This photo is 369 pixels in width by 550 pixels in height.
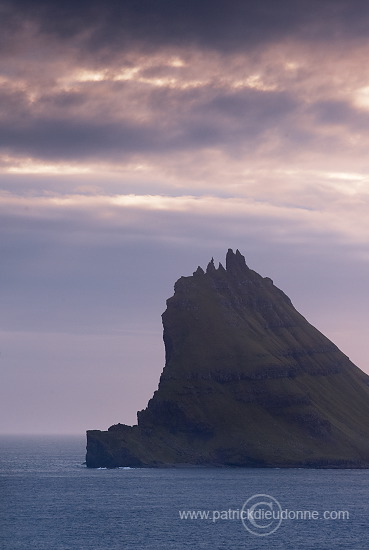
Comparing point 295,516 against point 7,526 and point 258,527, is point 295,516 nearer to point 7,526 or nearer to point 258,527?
point 258,527

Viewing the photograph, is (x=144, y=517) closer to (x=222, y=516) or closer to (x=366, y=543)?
(x=222, y=516)

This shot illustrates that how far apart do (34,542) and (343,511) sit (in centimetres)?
6641

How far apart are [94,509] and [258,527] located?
36.1 meters

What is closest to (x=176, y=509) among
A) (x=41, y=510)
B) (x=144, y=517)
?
(x=144, y=517)

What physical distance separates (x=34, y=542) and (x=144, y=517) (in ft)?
112

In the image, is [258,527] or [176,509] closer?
[258,527]

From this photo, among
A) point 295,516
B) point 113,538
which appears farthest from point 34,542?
point 295,516

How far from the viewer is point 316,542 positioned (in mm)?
158125

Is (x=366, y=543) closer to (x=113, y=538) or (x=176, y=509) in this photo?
(x=113, y=538)

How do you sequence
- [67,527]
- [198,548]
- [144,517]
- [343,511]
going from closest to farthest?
1. [198,548]
2. [67,527]
3. [144,517]
4. [343,511]

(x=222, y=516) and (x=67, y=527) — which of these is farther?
(x=222, y=516)

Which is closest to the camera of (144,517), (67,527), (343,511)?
(67,527)

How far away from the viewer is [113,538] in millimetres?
160500

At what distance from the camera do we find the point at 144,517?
186m
